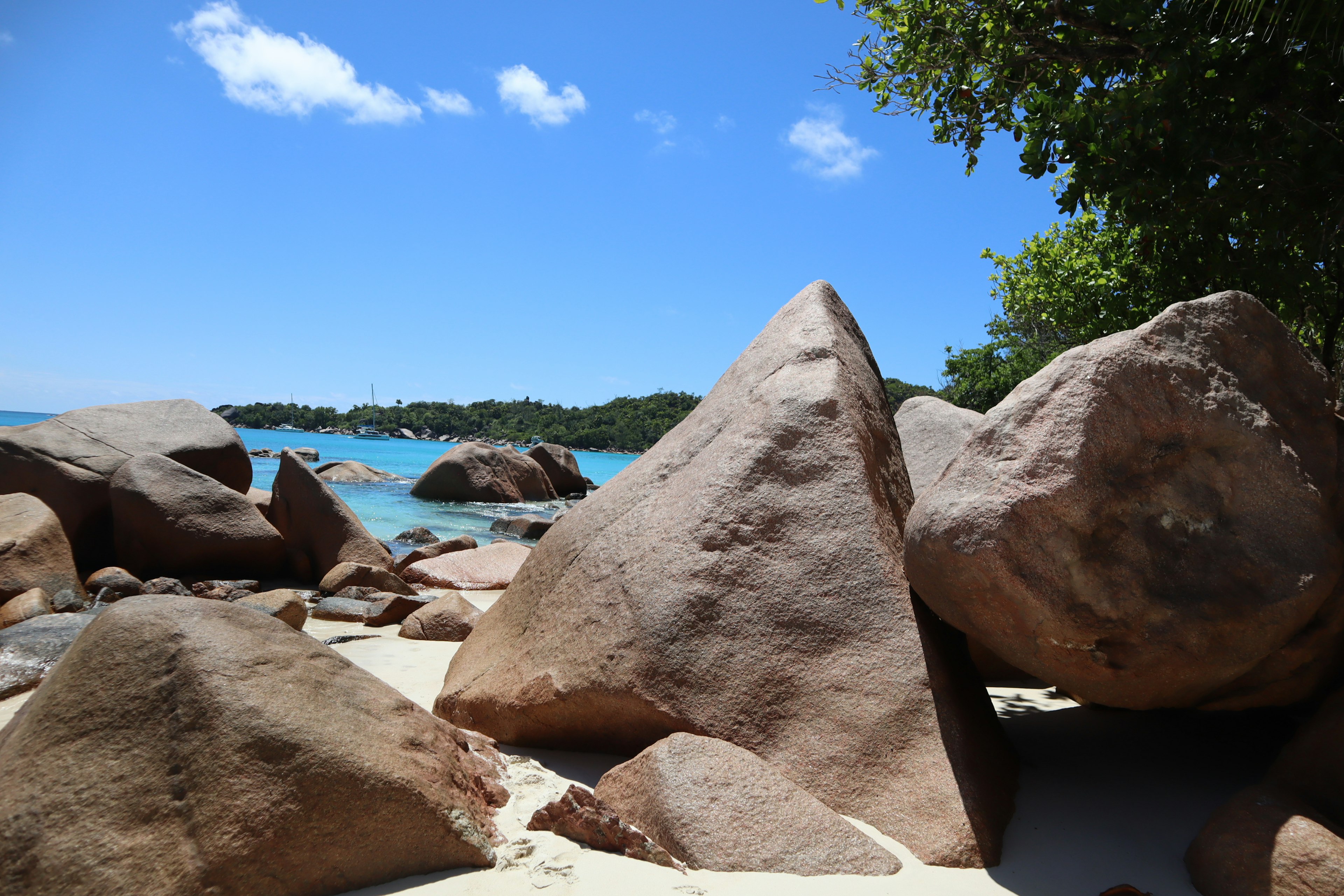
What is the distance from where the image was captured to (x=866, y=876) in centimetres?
293

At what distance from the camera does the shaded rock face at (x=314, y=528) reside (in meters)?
10.4

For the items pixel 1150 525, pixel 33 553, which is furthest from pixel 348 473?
pixel 1150 525

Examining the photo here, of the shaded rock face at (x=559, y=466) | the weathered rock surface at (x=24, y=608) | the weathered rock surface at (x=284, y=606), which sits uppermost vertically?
the shaded rock face at (x=559, y=466)

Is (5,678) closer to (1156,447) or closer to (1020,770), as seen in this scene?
(1020,770)

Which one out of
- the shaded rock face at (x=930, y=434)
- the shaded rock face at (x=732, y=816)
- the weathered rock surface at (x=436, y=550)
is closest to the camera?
the shaded rock face at (x=732, y=816)

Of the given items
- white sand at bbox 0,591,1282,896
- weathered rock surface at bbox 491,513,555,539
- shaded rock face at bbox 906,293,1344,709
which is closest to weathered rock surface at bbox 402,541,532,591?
white sand at bbox 0,591,1282,896

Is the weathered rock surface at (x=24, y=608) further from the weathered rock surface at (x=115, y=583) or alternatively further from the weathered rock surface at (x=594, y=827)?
the weathered rock surface at (x=594, y=827)

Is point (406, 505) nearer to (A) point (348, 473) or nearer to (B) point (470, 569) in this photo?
(A) point (348, 473)

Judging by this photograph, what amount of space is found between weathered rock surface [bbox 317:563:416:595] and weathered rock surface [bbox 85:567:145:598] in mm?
1781

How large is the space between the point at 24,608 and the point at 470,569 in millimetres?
5310

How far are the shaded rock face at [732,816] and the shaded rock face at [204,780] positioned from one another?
24.2 inches

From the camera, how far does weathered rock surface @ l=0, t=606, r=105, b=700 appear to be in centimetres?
492

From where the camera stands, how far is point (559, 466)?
100ft

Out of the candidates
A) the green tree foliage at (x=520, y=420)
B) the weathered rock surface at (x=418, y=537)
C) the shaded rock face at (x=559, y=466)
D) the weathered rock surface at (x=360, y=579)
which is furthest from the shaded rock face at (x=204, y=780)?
the green tree foliage at (x=520, y=420)
